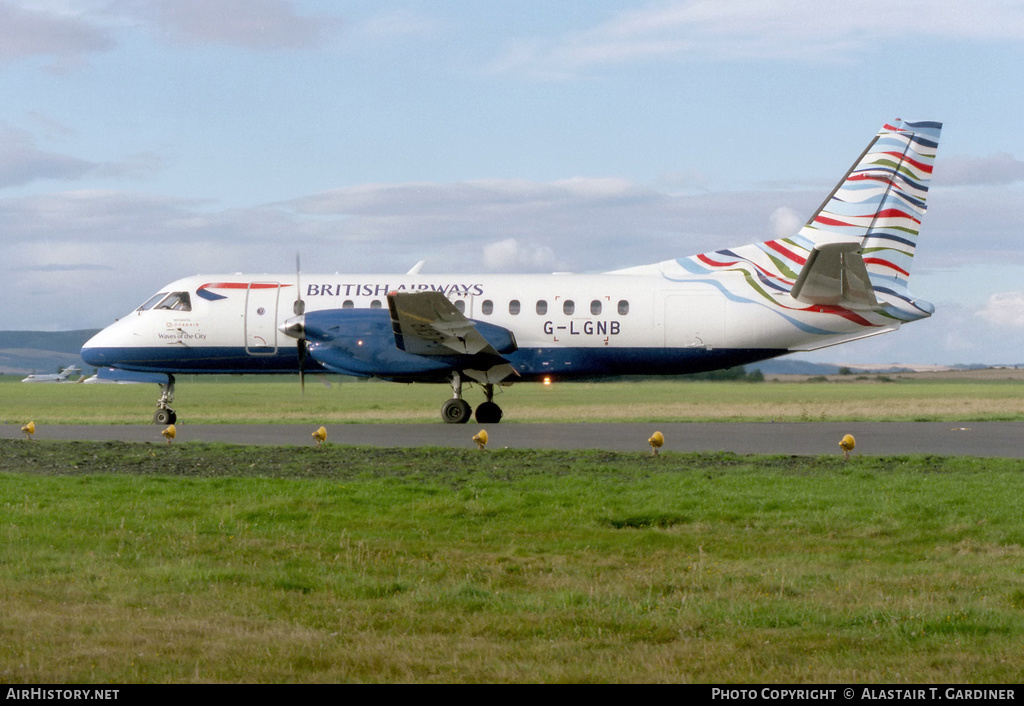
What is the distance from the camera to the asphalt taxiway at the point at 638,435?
21438 millimetres

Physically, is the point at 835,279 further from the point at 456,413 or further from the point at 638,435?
the point at 456,413

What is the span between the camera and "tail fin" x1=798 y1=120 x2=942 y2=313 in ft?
92.9

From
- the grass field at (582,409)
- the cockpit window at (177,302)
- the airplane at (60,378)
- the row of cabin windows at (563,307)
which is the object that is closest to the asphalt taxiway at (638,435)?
the row of cabin windows at (563,307)

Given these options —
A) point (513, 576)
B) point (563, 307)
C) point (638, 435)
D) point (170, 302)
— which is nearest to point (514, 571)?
point (513, 576)

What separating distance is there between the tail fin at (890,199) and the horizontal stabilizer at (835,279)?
1155 millimetres

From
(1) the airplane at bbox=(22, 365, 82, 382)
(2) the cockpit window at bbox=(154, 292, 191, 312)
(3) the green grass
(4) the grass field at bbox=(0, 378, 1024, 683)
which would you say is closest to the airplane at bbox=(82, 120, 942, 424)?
(2) the cockpit window at bbox=(154, 292, 191, 312)

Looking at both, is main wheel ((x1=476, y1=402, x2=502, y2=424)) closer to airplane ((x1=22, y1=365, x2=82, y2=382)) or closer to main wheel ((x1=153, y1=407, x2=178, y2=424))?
main wheel ((x1=153, y1=407, x2=178, y2=424))

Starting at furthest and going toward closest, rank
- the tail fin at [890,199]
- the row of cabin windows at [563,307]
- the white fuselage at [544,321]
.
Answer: the row of cabin windows at [563,307] < the white fuselage at [544,321] < the tail fin at [890,199]

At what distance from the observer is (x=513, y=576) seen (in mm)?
9422

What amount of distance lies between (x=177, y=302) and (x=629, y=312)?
43.1ft

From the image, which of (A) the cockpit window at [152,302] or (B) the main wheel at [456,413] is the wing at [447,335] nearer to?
(B) the main wheel at [456,413]

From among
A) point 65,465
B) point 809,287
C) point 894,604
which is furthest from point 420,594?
point 809,287

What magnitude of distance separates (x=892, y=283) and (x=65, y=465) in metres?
20.8
